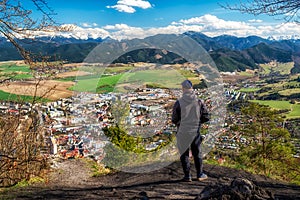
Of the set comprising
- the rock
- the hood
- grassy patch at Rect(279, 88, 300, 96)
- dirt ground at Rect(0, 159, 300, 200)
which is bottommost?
grassy patch at Rect(279, 88, 300, 96)

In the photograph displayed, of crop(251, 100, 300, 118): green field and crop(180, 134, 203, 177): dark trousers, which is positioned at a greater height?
crop(180, 134, 203, 177): dark trousers

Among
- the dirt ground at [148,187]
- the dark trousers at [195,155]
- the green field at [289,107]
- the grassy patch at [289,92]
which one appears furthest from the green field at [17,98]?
the grassy patch at [289,92]

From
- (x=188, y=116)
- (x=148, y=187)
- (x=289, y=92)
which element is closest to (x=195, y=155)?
(x=188, y=116)

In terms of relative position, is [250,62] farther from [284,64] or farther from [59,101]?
[59,101]

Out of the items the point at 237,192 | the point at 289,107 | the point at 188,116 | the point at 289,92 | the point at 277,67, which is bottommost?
the point at 289,107

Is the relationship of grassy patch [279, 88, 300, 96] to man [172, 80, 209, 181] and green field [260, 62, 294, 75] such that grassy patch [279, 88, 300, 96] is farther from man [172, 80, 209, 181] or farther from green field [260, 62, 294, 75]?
man [172, 80, 209, 181]

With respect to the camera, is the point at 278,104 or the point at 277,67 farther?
the point at 277,67

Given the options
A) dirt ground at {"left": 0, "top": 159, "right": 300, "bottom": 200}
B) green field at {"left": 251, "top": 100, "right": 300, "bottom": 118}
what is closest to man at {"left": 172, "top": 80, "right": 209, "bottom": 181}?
dirt ground at {"left": 0, "top": 159, "right": 300, "bottom": 200}

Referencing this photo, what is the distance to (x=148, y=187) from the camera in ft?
21.4

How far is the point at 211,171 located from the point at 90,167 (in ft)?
14.9

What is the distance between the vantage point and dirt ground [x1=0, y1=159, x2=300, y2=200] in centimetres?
593

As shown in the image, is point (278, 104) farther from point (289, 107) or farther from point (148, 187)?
point (148, 187)

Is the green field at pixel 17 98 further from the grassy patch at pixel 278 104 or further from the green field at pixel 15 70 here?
the grassy patch at pixel 278 104

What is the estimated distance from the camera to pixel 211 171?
779cm
